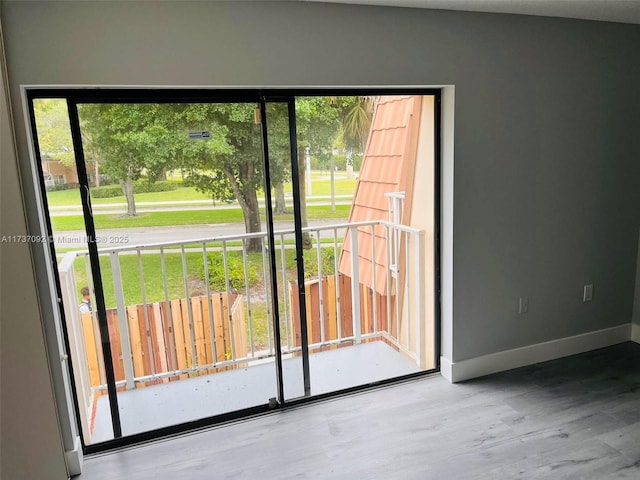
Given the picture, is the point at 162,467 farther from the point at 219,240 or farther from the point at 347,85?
the point at 347,85

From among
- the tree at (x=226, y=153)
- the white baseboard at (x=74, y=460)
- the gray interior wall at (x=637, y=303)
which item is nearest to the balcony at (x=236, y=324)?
the white baseboard at (x=74, y=460)

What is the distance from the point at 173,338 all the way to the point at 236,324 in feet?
1.53

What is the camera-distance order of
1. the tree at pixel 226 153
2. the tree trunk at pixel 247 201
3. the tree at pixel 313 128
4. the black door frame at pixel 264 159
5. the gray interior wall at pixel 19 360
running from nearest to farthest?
the gray interior wall at pixel 19 360 < the black door frame at pixel 264 159 < the tree at pixel 226 153 < the tree trunk at pixel 247 201 < the tree at pixel 313 128

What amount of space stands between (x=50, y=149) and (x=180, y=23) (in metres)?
0.88

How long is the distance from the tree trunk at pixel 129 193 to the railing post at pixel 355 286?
1.82 metres

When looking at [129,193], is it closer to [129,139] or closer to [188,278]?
[129,139]

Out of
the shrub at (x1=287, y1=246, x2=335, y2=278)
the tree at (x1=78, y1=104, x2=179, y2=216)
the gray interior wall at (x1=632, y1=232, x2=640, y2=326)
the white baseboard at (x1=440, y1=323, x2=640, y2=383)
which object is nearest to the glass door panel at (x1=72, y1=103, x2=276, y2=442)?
the tree at (x1=78, y1=104, x2=179, y2=216)

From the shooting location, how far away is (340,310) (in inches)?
148

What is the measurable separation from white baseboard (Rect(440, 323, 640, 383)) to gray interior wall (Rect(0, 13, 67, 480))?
2.36 m

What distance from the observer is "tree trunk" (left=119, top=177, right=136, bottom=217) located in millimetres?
2303

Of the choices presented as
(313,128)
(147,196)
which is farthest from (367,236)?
(147,196)

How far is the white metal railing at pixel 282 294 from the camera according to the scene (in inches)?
112

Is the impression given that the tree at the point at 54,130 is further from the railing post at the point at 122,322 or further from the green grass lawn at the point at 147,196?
the railing post at the point at 122,322

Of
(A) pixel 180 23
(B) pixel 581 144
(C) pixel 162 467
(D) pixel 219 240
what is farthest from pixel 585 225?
(C) pixel 162 467
